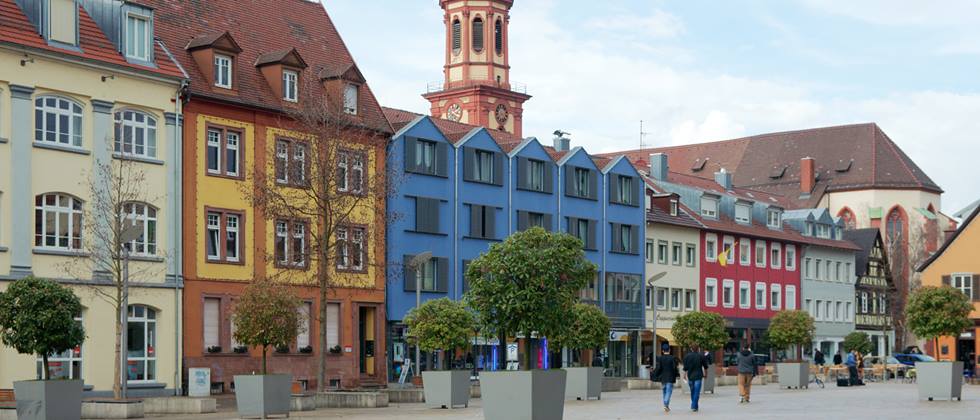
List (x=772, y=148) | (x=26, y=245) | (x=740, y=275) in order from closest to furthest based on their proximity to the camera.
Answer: (x=26, y=245) < (x=740, y=275) < (x=772, y=148)

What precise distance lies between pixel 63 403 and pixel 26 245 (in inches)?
549

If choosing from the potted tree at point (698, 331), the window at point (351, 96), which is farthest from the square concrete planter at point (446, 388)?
the potted tree at point (698, 331)

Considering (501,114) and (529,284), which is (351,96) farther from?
(501,114)

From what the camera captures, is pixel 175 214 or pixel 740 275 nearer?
pixel 175 214

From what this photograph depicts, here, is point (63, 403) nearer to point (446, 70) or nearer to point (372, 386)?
point (372, 386)

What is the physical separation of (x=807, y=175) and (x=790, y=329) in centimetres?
4812

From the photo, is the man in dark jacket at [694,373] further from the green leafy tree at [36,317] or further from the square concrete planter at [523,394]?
the green leafy tree at [36,317]

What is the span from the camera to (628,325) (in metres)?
80.1

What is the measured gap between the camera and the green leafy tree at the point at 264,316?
133ft

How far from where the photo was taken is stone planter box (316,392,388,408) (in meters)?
42.8

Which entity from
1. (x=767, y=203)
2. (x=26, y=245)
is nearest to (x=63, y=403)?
(x=26, y=245)

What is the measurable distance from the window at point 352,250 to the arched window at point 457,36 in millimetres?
56779

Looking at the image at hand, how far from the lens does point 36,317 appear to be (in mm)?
32719

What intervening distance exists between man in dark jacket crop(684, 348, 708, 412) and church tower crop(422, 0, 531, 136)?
240ft
